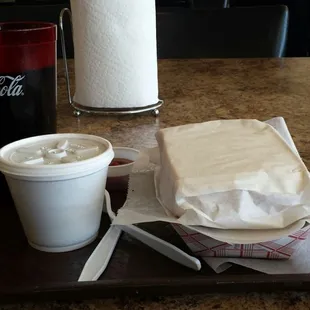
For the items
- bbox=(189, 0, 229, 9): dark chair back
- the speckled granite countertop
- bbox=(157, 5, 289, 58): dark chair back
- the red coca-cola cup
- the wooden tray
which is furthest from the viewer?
bbox=(189, 0, 229, 9): dark chair back

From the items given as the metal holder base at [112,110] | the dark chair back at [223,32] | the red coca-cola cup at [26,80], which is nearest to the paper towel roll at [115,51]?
the metal holder base at [112,110]

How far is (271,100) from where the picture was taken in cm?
98

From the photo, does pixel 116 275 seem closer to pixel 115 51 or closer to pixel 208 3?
pixel 115 51

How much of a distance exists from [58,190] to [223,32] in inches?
44.3

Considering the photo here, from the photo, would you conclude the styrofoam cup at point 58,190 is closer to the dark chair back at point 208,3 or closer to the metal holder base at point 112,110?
the metal holder base at point 112,110

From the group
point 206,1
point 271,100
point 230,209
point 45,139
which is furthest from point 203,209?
point 206,1

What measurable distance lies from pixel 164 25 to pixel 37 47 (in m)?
0.98

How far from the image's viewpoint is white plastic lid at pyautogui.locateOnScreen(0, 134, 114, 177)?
44 centimetres

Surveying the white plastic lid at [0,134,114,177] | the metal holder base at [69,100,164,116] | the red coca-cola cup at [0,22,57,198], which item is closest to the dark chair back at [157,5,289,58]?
the metal holder base at [69,100,164,116]

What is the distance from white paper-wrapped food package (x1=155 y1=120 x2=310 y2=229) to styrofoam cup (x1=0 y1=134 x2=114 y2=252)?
0.20 feet

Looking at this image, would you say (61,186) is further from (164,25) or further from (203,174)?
(164,25)

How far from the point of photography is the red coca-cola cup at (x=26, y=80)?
0.56 m

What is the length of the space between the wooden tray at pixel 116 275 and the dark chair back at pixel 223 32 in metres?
0.99

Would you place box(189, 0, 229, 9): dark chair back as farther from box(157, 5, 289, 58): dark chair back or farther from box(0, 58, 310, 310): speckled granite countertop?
box(0, 58, 310, 310): speckled granite countertop
